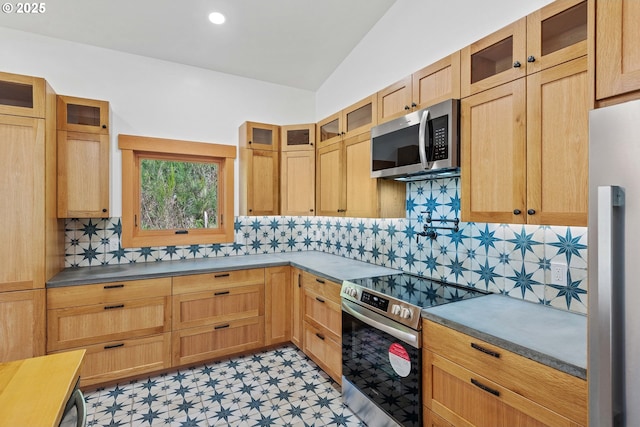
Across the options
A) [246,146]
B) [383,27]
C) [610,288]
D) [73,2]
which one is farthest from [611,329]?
[73,2]

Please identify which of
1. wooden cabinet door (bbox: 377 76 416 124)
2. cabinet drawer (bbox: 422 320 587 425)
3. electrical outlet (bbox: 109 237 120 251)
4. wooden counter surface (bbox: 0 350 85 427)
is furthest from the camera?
electrical outlet (bbox: 109 237 120 251)

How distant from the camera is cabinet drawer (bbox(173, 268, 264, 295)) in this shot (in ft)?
8.94

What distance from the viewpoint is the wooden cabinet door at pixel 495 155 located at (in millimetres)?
1584

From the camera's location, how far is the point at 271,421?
2129 mm

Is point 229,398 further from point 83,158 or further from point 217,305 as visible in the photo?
point 83,158

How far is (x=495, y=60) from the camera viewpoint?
1735mm

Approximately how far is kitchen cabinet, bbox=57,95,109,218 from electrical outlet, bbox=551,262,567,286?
10.6 ft

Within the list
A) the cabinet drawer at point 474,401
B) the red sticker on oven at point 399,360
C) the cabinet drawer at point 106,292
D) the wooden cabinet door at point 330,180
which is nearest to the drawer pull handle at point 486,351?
the cabinet drawer at point 474,401

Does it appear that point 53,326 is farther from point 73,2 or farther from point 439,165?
point 439,165

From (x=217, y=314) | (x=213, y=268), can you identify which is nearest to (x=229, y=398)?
(x=217, y=314)

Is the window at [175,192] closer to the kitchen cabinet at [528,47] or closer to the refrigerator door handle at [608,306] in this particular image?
the kitchen cabinet at [528,47]

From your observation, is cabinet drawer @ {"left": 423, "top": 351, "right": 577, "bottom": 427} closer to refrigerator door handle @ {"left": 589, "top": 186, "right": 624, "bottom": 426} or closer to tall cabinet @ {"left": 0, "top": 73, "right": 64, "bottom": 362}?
refrigerator door handle @ {"left": 589, "top": 186, "right": 624, "bottom": 426}

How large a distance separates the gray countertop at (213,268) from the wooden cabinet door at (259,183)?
1.72 ft

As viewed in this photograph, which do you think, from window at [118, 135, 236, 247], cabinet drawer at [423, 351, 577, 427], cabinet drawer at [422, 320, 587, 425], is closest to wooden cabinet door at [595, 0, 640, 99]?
cabinet drawer at [422, 320, 587, 425]
